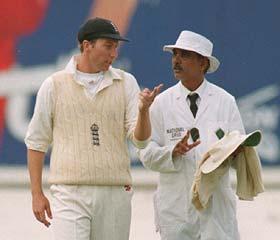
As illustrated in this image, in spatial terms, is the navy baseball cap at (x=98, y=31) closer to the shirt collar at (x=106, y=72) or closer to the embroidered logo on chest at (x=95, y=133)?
the shirt collar at (x=106, y=72)

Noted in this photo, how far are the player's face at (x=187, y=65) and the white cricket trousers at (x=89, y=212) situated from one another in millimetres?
751

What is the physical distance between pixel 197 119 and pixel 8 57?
3903 millimetres

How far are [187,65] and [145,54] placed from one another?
3.44 meters

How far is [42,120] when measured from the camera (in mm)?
6344

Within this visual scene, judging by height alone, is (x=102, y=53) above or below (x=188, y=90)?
above

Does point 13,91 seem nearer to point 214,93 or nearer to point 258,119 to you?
point 258,119

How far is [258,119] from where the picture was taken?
32.7ft

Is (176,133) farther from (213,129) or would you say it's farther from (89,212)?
(89,212)

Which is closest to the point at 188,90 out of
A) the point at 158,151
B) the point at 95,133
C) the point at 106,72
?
the point at 158,151

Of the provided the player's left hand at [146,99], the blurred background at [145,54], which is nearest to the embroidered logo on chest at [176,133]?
the player's left hand at [146,99]

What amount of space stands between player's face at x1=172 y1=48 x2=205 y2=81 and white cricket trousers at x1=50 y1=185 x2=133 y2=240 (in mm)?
751

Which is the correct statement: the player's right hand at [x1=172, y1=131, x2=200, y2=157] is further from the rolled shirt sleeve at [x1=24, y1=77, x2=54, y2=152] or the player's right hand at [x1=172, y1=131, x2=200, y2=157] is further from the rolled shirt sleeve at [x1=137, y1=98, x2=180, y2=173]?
the rolled shirt sleeve at [x1=24, y1=77, x2=54, y2=152]

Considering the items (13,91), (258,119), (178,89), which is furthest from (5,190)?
(178,89)

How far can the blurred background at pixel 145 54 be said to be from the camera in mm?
9969
